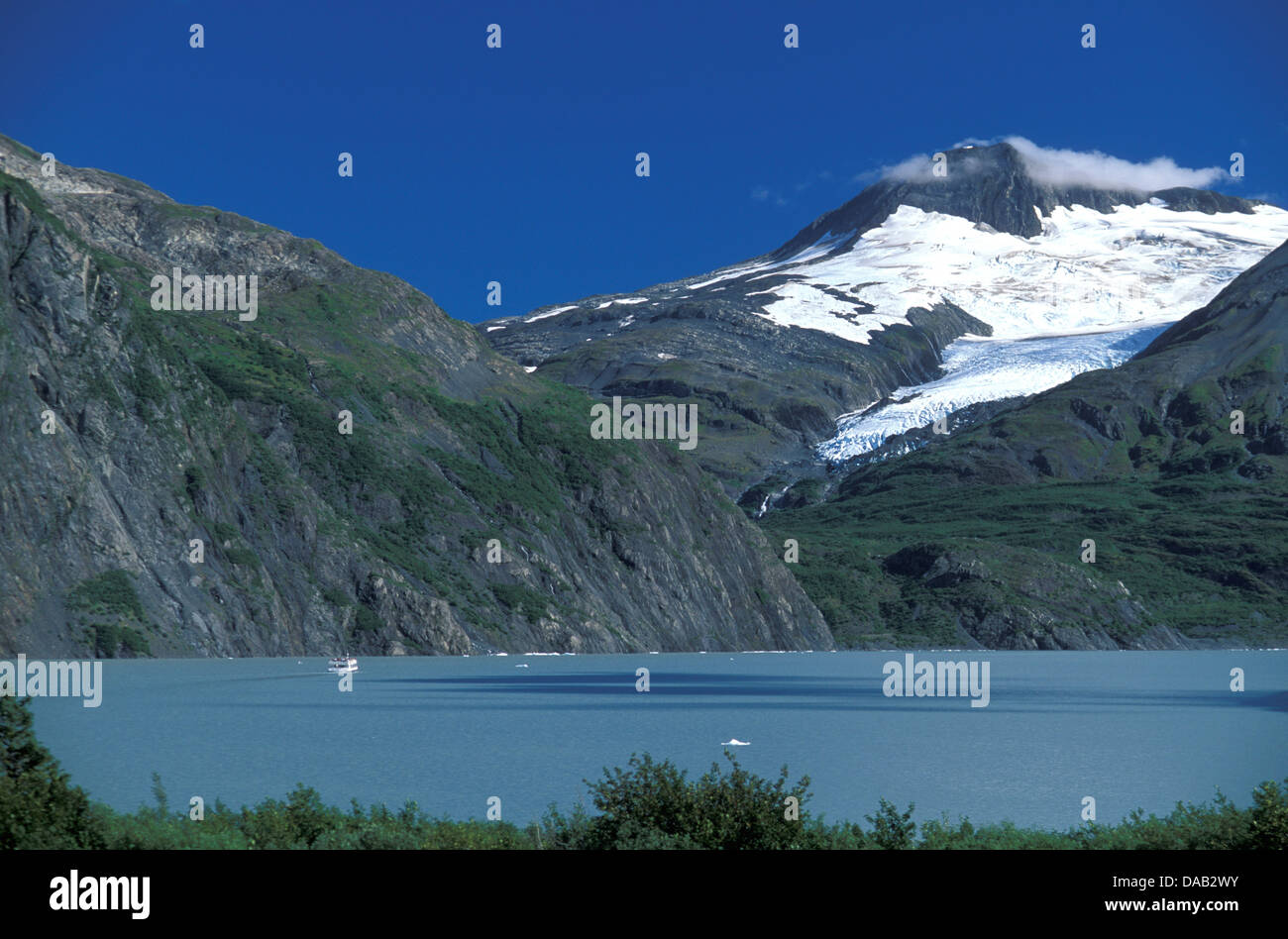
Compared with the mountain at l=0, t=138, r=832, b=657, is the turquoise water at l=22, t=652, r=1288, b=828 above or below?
below

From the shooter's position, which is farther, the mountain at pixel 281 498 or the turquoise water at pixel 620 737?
the mountain at pixel 281 498

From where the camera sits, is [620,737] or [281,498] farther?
[281,498]

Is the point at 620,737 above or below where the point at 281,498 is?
below

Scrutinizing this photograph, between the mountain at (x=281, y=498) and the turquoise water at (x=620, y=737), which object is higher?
the mountain at (x=281, y=498)

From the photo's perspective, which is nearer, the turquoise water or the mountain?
the turquoise water
